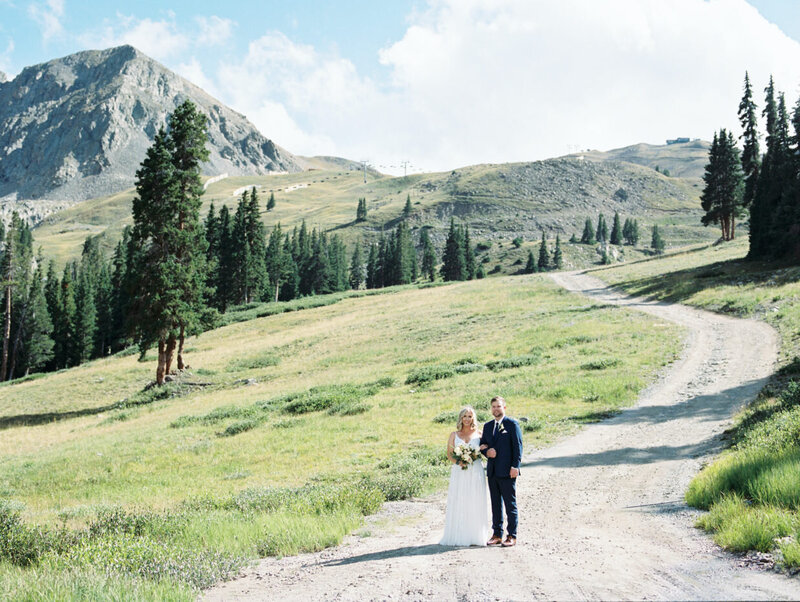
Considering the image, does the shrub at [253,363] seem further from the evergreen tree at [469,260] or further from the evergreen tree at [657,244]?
the evergreen tree at [657,244]

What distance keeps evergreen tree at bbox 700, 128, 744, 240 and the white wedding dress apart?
82636 millimetres

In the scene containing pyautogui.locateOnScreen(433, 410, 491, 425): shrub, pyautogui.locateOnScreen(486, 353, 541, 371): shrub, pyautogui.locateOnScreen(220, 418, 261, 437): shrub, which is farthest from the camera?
pyautogui.locateOnScreen(486, 353, 541, 371): shrub

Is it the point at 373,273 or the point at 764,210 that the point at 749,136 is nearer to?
the point at 764,210

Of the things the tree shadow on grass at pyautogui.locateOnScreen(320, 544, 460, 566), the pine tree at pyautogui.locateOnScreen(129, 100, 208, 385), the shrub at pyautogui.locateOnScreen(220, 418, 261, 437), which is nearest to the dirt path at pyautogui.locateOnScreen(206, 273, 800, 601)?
the tree shadow on grass at pyautogui.locateOnScreen(320, 544, 460, 566)

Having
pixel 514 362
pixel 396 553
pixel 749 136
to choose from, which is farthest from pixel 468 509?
pixel 749 136

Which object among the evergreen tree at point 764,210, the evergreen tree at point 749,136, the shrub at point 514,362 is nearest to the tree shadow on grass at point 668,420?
the shrub at point 514,362

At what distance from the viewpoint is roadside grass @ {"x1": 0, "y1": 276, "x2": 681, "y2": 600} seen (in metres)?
9.07

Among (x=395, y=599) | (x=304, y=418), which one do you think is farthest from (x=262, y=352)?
(x=395, y=599)

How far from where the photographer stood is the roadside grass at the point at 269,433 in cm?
907

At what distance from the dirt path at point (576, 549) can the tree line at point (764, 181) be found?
133 feet

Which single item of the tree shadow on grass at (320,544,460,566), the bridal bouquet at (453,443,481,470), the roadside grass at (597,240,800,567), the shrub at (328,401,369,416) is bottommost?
the shrub at (328,401,369,416)

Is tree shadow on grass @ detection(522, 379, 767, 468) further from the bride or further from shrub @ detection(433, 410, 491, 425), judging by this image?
the bride

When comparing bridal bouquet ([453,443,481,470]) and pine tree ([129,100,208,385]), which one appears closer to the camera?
bridal bouquet ([453,443,481,470])

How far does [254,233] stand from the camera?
8638cm
